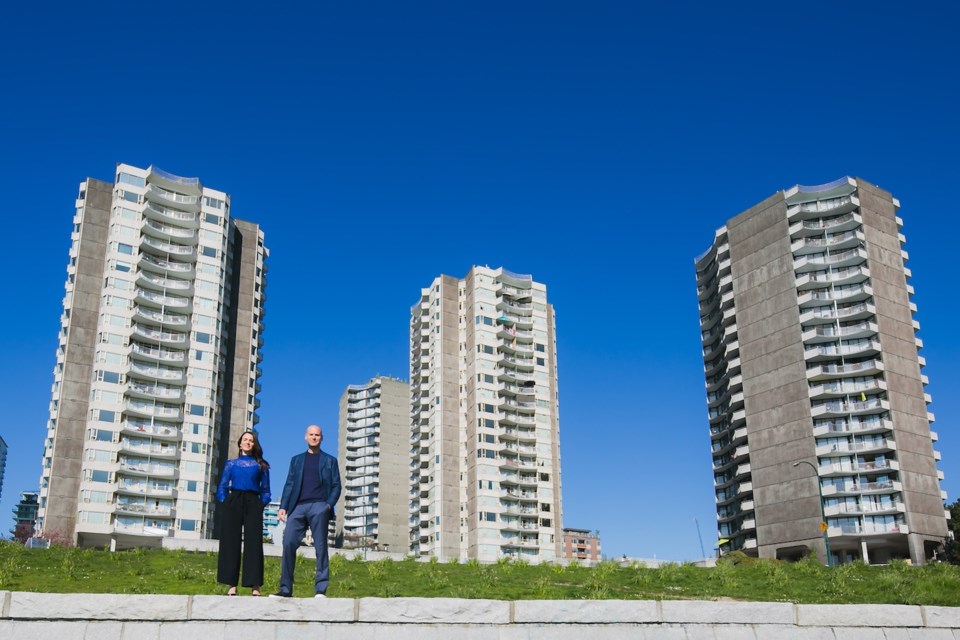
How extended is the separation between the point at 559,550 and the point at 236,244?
54597mm

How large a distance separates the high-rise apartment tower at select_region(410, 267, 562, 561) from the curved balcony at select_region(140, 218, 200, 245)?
3471 cm

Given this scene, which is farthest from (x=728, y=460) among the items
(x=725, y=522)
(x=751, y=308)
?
(x=751, y=308)

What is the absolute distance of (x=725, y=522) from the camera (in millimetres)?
108438

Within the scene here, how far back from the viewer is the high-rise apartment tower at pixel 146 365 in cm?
8769

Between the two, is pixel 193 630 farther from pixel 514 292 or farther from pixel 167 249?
pixel 514 292

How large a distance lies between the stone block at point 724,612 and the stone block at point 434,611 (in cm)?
256

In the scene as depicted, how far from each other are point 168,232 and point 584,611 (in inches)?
3694

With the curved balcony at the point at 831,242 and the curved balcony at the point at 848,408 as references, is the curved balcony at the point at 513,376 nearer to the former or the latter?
the curved balcony at the point at 831,242

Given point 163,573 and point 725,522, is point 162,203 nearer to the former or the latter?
point 725,522

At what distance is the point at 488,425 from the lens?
115875mm

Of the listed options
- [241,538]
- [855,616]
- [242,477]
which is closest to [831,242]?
[855,616]

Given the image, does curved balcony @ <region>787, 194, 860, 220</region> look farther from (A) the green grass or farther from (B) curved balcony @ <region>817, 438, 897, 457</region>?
(A) the green grass

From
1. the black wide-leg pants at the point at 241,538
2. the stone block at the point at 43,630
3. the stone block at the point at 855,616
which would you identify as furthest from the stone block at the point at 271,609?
the stone block at the point at 855,616

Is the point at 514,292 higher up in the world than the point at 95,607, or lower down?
higher up
